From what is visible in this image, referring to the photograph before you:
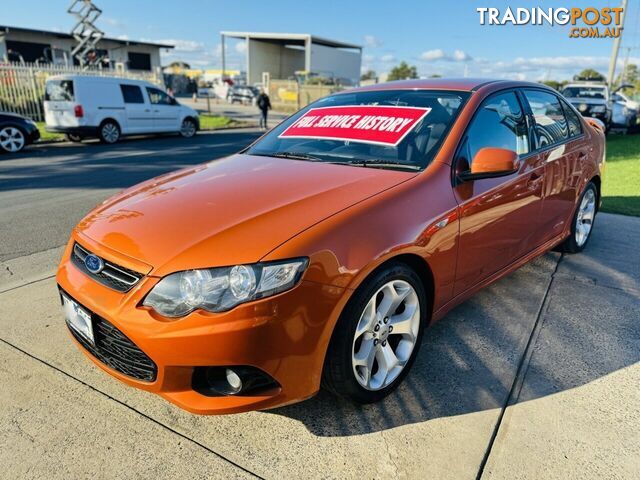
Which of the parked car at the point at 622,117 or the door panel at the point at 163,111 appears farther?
the parked car at the point at 622,117

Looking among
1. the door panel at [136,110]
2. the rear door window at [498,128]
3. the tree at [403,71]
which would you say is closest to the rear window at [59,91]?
the door panel at [136,110]

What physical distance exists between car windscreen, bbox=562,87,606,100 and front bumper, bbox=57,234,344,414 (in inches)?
677

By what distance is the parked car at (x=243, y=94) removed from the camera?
39084 millimetres

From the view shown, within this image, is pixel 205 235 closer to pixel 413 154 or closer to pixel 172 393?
pixel 172 393

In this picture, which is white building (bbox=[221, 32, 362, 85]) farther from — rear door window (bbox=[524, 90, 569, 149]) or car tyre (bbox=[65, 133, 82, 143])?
rear door window (bbox=[524, 90, 569, 149])

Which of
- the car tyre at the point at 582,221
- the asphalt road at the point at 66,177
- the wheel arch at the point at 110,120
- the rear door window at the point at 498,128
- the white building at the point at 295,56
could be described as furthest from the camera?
the white building at the point at 295,56

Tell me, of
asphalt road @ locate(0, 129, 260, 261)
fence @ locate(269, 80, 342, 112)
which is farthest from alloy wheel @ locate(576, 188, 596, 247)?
fence @ locate(269, 80, 342, 112)

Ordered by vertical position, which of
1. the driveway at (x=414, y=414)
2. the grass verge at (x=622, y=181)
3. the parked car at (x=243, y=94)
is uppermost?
the driveway at (x=414, y=414)

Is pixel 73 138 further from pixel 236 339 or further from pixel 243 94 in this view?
pixel 243 94

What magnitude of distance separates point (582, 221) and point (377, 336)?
3.25m

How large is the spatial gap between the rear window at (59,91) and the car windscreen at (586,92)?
15.7m

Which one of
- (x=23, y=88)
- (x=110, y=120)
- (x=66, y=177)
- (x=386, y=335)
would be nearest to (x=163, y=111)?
(x=110, y=120)

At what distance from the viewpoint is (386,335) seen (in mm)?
2391

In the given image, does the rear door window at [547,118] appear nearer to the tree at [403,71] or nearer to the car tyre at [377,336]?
the car tyre at [377,336]
